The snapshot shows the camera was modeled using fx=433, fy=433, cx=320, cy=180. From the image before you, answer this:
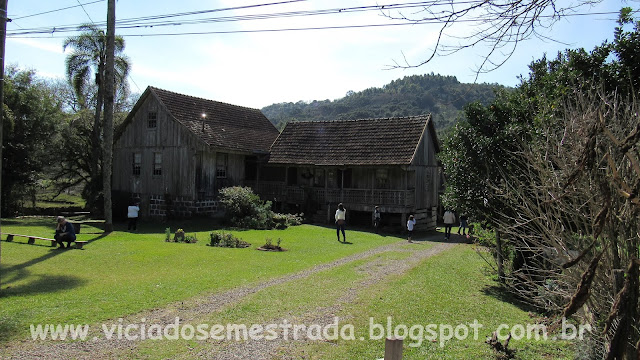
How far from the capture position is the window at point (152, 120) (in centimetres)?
→ 2742

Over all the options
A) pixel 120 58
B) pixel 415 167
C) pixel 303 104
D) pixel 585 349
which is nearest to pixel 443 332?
pixel 585 349

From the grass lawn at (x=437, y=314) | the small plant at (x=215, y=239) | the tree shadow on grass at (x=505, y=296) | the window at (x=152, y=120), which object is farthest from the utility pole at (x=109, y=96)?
the tree shadow on grass at (x=505, y=296)

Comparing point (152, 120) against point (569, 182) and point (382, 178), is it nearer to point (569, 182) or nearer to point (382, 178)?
point (382, 178)

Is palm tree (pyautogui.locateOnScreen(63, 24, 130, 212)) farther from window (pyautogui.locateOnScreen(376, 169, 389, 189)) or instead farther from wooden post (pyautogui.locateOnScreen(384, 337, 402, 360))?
wooden post (pyautogui.locateOnScreen(384, 337, 402, 360))

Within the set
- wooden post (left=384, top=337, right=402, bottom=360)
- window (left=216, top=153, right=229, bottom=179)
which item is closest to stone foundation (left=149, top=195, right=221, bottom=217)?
window (left=216, top=153, right=229, bottom=179)

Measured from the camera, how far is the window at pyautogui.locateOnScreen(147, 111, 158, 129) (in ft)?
90.0

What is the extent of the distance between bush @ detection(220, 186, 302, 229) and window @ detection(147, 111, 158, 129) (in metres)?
6.82

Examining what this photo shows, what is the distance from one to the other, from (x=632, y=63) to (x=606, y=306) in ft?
24.3

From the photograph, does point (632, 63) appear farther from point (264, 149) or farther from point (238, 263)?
point (264, 149)

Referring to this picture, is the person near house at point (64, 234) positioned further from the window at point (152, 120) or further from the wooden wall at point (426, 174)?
the wooden wall at point (426, 174)

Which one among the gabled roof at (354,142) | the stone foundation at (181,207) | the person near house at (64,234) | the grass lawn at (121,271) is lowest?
A: the grass lawn at (121,271)

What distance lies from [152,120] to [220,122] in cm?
437

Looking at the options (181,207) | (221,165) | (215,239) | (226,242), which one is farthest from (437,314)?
(221,165)

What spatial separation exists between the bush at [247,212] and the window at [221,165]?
2.99 metres
